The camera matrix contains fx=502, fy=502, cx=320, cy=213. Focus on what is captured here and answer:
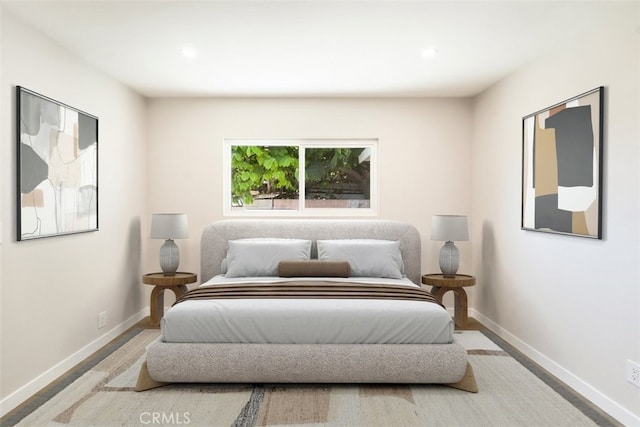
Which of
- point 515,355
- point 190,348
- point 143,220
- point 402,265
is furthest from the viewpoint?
point 143,220

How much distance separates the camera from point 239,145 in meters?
5.62

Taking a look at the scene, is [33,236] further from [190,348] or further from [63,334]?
[190,348]

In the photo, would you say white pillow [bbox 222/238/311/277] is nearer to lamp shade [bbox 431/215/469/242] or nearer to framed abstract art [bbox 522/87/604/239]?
lamp shade [bbox 431/215/469/242]

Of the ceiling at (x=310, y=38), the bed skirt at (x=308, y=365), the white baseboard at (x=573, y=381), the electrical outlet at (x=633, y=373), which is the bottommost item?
the white baseboard at (x=573, y=381)

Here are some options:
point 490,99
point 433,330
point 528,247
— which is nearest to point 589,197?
point 528,247

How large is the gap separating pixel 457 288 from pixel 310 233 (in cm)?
159

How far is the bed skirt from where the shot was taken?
131 inches

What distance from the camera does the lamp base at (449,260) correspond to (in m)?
4.98

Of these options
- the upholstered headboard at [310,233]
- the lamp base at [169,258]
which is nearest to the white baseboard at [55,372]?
the lamp base at [169,258]

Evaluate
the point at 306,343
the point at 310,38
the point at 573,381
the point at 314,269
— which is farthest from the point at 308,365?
the point at 310,38

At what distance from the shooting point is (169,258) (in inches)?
198

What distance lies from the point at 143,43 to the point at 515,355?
3787 mm

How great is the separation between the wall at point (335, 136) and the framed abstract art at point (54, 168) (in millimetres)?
1315

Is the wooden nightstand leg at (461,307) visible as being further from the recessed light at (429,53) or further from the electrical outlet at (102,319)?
the electrical outlet at (102,319)
